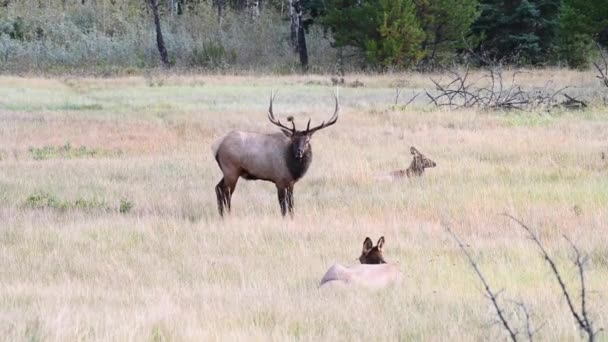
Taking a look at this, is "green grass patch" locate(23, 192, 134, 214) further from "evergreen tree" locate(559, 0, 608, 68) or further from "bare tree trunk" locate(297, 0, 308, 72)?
"bare tree trunk" locate(297, 0, 308, 72)

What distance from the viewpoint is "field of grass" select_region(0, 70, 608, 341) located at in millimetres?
6344

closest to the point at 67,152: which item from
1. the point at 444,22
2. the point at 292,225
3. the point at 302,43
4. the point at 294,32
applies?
the point at 292,225

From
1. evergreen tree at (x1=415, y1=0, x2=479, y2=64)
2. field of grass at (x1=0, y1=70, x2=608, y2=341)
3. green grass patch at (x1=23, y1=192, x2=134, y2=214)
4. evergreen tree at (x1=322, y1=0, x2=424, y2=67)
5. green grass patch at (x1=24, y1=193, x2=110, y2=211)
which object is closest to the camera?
field of grass at (x1=0, y1=70, x2=608, y2=341)

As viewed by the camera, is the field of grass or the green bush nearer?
the field of grass

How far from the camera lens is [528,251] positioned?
8680 mm

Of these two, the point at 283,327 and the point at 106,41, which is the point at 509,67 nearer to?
the point at 106,41

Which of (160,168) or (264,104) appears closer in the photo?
(160,168)

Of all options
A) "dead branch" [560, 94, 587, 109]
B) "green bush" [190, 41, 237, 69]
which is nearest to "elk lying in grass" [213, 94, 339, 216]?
"dead branch" [560, 94, 587, 109]

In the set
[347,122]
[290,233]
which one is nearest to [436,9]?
[347,122]

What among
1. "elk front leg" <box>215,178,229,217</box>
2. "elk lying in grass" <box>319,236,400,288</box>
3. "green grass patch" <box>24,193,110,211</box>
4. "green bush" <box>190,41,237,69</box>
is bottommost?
"green bush" <box>190,41,237,69</box>

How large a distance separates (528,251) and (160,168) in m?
8.24

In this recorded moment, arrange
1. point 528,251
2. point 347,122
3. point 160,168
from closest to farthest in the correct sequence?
point 528,251
point 160,168
point 347,122

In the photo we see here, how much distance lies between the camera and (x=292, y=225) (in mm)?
10344

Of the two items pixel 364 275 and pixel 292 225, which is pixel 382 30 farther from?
pixel 364 275
